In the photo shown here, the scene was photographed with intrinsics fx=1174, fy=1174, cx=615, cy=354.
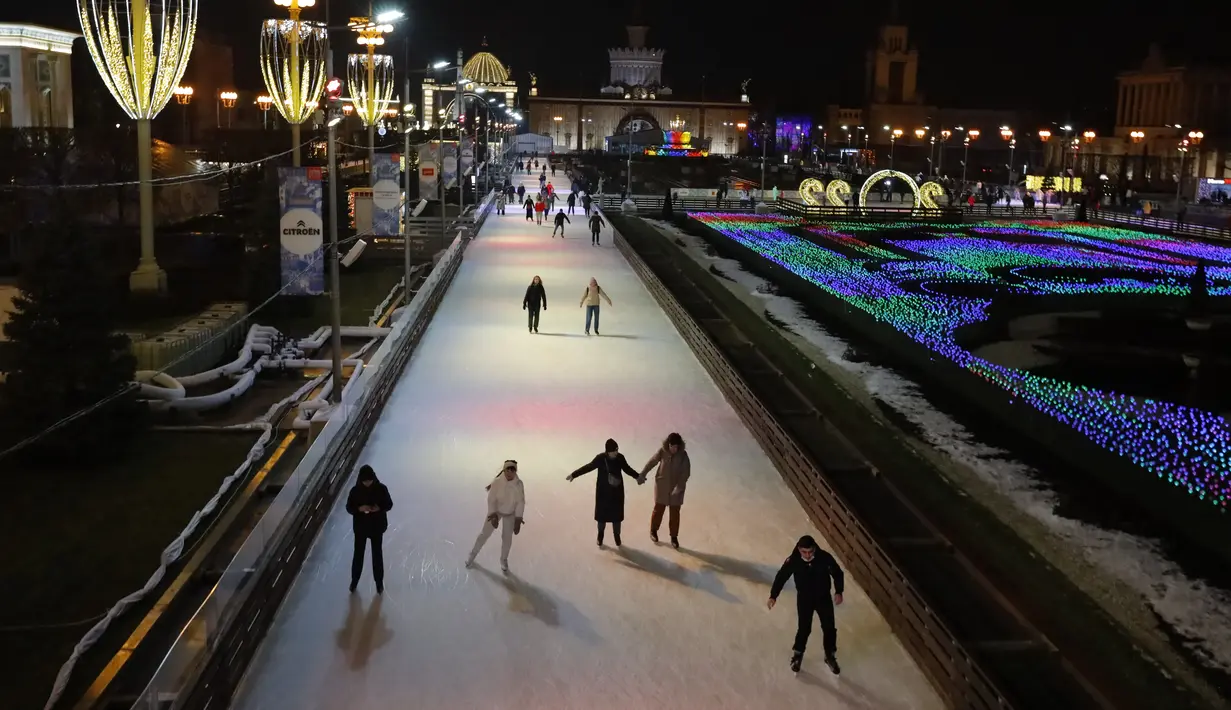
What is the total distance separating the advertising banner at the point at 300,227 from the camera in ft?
55.5

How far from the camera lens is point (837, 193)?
5147 cm

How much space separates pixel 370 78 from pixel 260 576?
85.9 ft

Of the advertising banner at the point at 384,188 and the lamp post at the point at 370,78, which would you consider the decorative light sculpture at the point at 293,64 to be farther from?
the advertising banner at the point at 384,188

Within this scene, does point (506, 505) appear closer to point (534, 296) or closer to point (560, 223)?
point (534, 296)

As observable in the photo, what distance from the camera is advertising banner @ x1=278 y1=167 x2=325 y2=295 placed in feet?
55.5

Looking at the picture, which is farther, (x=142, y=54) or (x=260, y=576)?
(x=142, y=54)

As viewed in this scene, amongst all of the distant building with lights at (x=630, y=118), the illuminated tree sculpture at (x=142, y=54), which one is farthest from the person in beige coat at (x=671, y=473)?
the distant building with lights at (x=630, y=118)

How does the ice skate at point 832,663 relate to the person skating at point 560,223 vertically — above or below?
below

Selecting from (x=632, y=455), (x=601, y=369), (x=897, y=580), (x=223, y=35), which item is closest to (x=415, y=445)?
(x=632, y=455)

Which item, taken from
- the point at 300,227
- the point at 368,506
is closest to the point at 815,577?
the point at 368,506

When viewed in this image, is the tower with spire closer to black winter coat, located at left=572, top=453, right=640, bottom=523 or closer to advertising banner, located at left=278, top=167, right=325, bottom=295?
advertising banner, located at left=278, top=167, right=325, bottom=295

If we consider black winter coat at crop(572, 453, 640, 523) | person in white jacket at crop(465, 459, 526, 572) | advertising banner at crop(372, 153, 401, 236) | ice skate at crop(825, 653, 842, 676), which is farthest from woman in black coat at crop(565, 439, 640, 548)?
advertising banner at crop(372, 153, 401, 236)

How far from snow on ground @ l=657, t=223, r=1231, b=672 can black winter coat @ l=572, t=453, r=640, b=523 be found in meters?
4.64

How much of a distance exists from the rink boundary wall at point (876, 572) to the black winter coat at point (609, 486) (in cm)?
184
